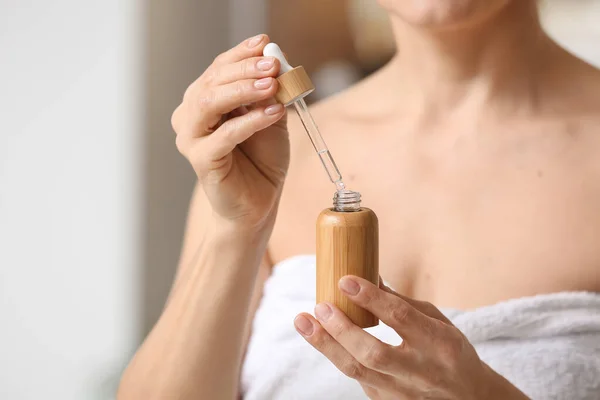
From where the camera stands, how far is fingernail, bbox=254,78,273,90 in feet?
1.80

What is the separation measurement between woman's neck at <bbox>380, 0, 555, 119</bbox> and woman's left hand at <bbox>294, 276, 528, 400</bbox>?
0.42m

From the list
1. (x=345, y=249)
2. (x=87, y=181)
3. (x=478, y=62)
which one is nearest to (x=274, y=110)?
(x=345, y=249)

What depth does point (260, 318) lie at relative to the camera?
2.74 feet

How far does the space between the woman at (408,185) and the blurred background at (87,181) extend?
2.43 ft

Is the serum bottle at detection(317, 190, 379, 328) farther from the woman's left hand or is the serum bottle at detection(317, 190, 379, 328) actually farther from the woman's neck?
the woman's neck

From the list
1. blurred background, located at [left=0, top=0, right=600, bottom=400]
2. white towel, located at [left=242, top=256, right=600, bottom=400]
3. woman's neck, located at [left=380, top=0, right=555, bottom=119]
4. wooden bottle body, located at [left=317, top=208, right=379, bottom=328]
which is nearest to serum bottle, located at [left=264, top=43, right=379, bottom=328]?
wooden bottle body, located at [left=317, top=208, right=379, bottom=328]

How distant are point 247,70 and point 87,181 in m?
1.13

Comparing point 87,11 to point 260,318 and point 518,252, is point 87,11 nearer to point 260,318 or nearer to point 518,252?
point 260,318

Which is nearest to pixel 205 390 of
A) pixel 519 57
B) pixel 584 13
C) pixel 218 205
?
pixel 218 205

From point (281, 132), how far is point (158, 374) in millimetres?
283

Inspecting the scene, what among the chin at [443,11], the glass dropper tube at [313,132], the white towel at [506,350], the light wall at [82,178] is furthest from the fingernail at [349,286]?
the light wall at [82,178]

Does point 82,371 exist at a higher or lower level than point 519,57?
lower

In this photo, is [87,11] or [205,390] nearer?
[205,390]

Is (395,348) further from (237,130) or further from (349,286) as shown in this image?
(237,130)
